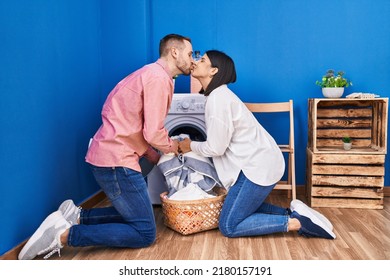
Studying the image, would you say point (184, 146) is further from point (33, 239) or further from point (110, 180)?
point (33, 239)

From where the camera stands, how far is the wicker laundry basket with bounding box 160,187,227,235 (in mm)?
2271

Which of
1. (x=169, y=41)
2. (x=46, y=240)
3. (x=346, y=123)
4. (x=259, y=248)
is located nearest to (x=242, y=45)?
(x=346, y=123)

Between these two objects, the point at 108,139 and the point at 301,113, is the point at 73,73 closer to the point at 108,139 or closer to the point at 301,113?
the point at 108,139

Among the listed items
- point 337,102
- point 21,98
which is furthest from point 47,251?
point 337,102

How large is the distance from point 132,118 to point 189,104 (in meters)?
0.86

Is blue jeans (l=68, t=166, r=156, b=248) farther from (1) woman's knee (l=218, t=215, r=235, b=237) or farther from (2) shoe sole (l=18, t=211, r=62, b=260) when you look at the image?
(1) woman's knee (l=218, t=215, r=235, b=237)

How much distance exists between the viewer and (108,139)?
79.7 inches

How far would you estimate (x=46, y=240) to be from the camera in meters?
1.93

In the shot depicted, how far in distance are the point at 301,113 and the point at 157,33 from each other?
57.2 inches

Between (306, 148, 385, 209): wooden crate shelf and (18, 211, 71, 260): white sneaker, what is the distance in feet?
6.04

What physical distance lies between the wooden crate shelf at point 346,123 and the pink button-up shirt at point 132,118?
1541mm

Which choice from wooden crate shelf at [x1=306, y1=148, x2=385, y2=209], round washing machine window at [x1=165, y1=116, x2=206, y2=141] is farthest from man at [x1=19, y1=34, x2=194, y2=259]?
wooden crate shelf at [x1=306, y1=148, x2=385, y2=209]

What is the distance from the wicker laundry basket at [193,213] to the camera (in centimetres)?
227

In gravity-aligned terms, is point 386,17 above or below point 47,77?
above
